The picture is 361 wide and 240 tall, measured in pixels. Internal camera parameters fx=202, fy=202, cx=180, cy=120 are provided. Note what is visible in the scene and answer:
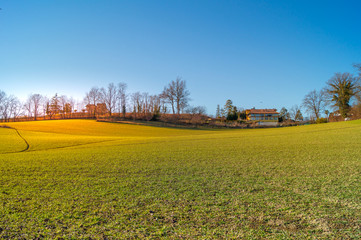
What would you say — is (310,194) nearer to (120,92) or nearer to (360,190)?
(360,190)

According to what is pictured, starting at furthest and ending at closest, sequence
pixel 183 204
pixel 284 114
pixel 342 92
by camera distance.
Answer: pixel 284 114
pixel 342 92
pixel 183 204

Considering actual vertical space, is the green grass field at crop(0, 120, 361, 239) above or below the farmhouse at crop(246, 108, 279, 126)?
below

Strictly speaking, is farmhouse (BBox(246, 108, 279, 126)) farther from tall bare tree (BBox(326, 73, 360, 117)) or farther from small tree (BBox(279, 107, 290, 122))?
tall bare tree (BBox(326, 73, 360, 117))

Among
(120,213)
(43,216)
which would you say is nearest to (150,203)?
(120,213)

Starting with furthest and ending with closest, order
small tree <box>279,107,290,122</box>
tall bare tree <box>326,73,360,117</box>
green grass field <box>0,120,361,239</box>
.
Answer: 1. small tree <box>279,107,290,122</box>
2. tall bare tree <box>326,73,360,117</box>
3. green grass field <box>0,120,361,239</box>

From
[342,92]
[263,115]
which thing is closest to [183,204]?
[342,92]

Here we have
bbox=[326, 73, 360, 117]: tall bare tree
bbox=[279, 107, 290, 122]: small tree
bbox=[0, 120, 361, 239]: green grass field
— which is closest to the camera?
bbox=[0, 120, 361, 239]: green grass field

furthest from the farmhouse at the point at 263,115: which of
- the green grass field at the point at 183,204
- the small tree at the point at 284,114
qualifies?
the green grass field at the point at 183,204

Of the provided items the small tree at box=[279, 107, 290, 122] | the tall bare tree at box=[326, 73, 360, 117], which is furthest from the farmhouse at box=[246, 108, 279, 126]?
the tall bare tree at box=[326, 73, 360, 117]

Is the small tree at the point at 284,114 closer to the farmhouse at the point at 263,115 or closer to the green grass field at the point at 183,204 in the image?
the farmhouse at the point at 263,115

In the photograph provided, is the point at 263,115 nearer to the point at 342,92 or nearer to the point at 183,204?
the point at 342,92

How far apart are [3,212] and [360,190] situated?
5.83m

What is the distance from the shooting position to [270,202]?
3.21 metres

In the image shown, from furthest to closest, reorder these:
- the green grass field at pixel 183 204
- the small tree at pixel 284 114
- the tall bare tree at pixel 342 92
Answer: the small tree at pixel 284 114, the tall bare tree at pixel 342 92, the green grass field at pixel 183 204
